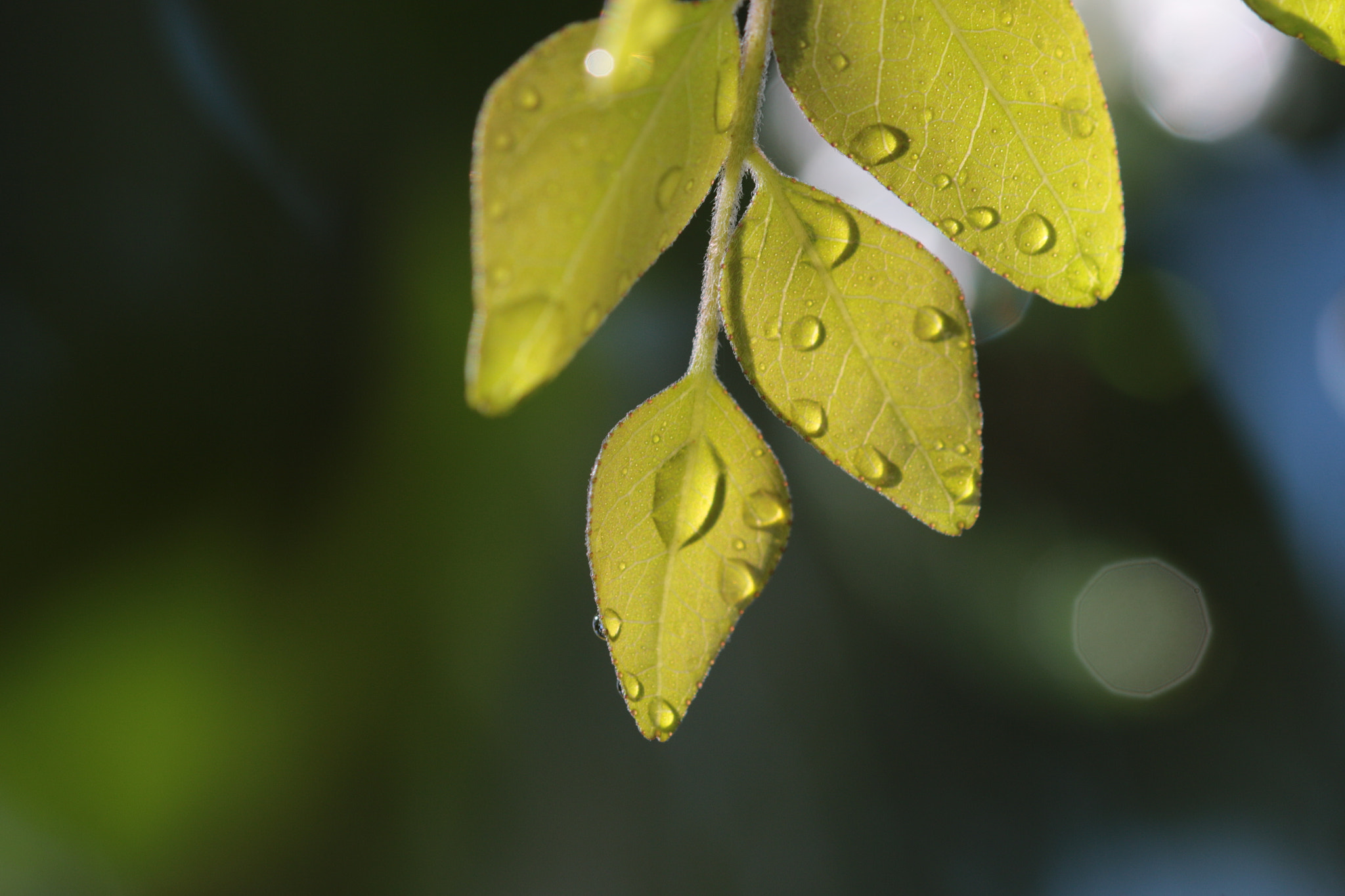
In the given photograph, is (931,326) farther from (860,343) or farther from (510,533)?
(510,533)

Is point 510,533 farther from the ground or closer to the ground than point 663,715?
farther from the ground

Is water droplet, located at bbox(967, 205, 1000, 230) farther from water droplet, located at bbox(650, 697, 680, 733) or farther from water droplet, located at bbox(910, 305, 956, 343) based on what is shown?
water droplet, located at bbox(650, 697, 680, 733)

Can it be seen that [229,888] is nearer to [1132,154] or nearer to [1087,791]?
[1087,791]

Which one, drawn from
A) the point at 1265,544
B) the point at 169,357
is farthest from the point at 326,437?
the point at 1265,544

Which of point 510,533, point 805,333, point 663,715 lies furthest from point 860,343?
point 510,533

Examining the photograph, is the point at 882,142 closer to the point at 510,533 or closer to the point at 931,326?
the point at 931,326

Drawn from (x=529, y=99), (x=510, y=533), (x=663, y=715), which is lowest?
(x=663, y=715)

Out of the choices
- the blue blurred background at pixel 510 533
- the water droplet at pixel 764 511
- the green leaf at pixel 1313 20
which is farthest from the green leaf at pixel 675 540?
the blue blurred background at pixel 510 533

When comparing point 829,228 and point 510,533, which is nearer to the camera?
point 829,228
